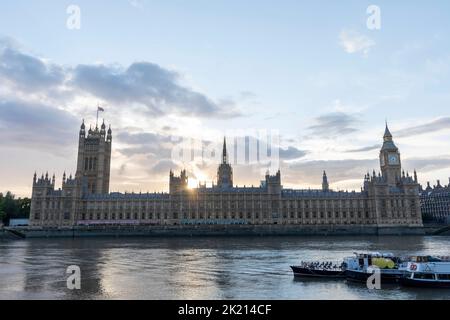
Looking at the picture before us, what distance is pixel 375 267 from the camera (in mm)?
30922

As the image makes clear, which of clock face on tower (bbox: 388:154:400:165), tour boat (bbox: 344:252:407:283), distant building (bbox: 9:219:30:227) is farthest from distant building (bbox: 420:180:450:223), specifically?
→ distant building (bbox: 9:219:30:227)

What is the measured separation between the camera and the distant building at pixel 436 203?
16538 cm

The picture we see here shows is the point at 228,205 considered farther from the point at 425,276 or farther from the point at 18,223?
the point at 425,276

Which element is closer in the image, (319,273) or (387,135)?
(319,273)

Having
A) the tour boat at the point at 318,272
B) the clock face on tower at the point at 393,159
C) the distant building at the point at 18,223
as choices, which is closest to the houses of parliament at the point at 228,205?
the distant building at the point at 18,223

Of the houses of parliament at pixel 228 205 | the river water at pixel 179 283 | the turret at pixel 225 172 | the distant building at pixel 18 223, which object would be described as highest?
the turret at pixel 225 172

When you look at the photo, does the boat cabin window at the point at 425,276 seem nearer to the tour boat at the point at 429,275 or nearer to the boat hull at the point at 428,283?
the tour boat at the point at 429,275

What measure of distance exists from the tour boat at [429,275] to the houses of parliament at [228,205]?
9410cm

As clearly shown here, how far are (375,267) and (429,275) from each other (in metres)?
3.82

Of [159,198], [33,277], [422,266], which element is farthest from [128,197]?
[422,266]

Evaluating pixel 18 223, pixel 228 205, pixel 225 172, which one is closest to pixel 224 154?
pixel 225 172

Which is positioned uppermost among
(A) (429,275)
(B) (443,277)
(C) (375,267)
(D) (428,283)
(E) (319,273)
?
(C) (375,267)

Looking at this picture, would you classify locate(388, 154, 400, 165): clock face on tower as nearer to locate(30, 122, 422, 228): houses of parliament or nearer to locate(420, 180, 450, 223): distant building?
locate(30, 122, 422, 228): houses of parliament

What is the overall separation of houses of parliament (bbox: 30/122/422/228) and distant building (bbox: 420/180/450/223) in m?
42.6
